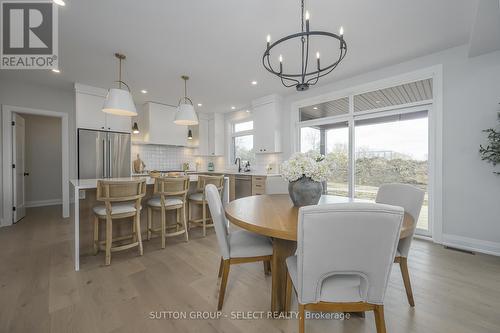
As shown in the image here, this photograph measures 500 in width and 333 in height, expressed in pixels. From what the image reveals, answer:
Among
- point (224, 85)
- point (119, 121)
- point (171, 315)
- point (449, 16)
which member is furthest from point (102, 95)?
point (449, 16)

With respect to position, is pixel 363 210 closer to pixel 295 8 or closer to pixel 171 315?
pixel 171 315

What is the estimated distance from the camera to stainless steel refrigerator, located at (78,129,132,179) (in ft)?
12.8

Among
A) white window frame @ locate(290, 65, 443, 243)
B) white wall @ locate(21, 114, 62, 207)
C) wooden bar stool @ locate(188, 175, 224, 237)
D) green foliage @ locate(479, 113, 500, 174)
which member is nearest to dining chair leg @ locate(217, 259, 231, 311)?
wooden bar stool @ locate(188, 175, 224, 237)

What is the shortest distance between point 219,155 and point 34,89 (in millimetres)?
4079

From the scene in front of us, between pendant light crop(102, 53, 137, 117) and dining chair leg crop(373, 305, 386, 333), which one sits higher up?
pendant light crop(102, 53, 137, 117)

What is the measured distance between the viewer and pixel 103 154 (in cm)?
412

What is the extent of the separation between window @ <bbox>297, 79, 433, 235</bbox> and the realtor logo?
3.70m

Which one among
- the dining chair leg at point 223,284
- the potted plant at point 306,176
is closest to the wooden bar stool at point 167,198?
the dining chair leg at point 223,284

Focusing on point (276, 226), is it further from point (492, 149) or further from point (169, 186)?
point (492, 149)

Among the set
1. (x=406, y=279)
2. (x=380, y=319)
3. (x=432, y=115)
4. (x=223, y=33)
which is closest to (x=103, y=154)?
(x=223, y=33)

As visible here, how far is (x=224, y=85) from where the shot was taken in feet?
13.3

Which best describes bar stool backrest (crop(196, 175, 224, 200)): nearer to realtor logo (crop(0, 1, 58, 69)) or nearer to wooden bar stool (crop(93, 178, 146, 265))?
wooden bar stool (crop(93, 178, 146, 265))

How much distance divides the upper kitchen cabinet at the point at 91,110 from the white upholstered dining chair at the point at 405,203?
4.90m

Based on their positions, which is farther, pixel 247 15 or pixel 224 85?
pixel 224 85
